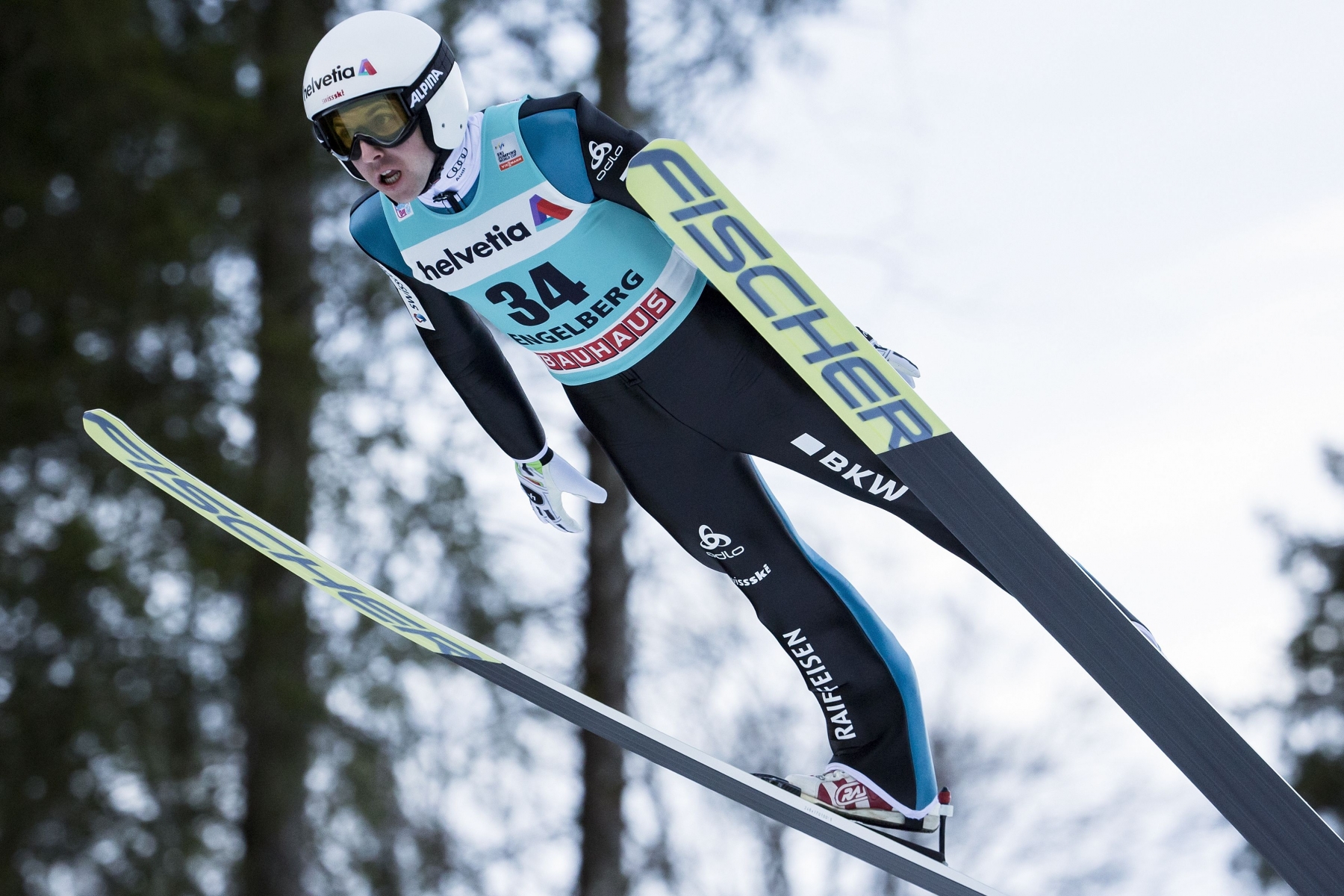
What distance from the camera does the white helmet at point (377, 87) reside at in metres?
2.08

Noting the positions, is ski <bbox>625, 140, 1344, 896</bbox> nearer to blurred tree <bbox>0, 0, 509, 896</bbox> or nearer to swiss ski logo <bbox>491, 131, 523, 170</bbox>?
swiss ski logo <bbox>491, 131, 523, 170</bbox>

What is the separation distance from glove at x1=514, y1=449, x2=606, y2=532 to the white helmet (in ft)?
2.21

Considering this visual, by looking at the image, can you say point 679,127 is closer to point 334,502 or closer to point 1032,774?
point 334,502

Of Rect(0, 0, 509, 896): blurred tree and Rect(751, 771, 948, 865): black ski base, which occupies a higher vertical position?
Rect(751, 771, 948, 865): black ski base

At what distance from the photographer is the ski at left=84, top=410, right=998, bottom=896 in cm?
243

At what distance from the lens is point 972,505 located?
200cm

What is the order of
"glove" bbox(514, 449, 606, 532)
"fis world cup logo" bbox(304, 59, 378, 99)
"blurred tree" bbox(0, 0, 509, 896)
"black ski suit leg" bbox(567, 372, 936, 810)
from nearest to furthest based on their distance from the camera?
1. "fis world cup logo" bbox(304, 59, 378, 99)
2. "black ski suit leg" bbox(567, 372, 936, 810)
3. "glove" bbox(514, 449, 606, 532)
4. "blurred tree" bbox(0, 0, 509, 896)

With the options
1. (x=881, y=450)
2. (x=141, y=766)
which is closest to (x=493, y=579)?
(x=141, y=766)

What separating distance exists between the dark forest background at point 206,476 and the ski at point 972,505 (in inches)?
163

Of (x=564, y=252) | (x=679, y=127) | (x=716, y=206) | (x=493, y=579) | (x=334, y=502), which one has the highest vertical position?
(x=679, y=127)

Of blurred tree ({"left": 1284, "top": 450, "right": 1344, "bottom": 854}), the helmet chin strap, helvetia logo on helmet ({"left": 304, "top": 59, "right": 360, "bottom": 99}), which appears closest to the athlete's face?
the helmet chin strap

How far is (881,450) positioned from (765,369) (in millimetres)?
382

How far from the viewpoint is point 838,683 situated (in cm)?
244

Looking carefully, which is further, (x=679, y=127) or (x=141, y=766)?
(x=141, y=766)
